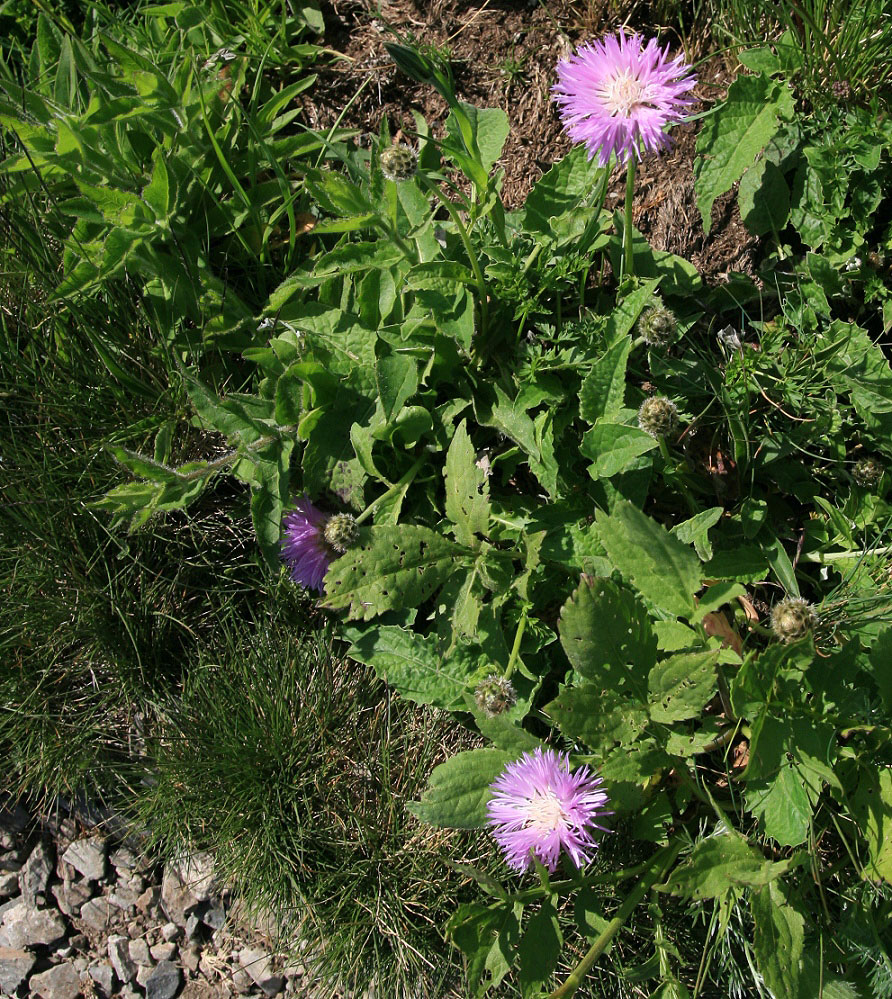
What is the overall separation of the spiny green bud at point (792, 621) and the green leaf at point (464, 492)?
0.75 meters

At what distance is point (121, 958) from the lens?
2.83 metres

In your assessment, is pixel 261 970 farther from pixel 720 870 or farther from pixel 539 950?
pixel 720 870

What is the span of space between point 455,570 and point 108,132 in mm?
1622

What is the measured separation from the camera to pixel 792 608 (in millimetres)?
2096

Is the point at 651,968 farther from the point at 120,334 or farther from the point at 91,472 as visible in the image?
the point at 120,334

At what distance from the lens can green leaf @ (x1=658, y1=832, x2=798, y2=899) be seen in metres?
2.09

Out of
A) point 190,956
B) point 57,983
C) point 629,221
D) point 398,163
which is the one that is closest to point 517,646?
point 629,221

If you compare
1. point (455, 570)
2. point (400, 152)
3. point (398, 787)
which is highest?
point (400, 152)

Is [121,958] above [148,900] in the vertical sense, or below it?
below

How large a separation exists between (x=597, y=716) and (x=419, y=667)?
64cm

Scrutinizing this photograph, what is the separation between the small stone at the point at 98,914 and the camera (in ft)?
9.44

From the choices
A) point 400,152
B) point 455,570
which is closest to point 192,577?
point 455,570

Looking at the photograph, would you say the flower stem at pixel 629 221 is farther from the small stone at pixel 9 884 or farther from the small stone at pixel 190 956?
the small stone at pixel 9 884

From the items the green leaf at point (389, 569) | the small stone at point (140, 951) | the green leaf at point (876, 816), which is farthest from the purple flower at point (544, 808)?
the small stone at point (140, 951)
